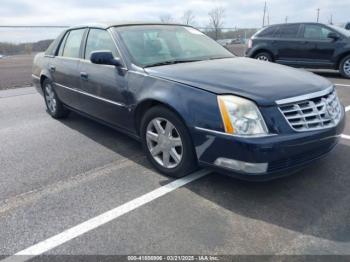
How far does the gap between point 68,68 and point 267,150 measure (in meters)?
3.44

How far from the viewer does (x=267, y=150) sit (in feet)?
9.49

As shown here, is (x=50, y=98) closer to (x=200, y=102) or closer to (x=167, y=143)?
(x=167, y=143)

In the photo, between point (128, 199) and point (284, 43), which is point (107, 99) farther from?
point (284, 43)

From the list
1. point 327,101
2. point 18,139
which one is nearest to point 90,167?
point 18,139

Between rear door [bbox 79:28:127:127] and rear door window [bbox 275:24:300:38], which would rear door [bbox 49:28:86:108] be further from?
rear door window [bbox 275:24:300:38]

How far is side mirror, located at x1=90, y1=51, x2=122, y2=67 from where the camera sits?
3.93 meters

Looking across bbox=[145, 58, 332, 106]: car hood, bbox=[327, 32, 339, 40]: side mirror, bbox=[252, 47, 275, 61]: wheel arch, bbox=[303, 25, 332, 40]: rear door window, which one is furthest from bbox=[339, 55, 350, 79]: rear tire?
bbox=[145, 58, 332, 106]: car hood

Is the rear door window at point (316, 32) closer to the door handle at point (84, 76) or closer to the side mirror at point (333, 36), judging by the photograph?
the side mirror at point (333, 36)

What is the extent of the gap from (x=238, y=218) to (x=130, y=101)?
1788 millimetres

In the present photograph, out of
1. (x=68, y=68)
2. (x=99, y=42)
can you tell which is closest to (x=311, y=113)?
(x=99, y=42)

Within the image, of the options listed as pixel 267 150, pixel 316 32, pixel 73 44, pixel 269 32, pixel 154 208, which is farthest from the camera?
pixel 269 32

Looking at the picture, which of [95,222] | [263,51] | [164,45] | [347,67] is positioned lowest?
[95,222]

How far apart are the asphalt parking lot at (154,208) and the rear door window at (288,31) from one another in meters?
7.15

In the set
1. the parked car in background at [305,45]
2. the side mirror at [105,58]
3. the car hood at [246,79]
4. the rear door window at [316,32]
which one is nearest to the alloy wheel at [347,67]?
the parked car in background at [305,45]
